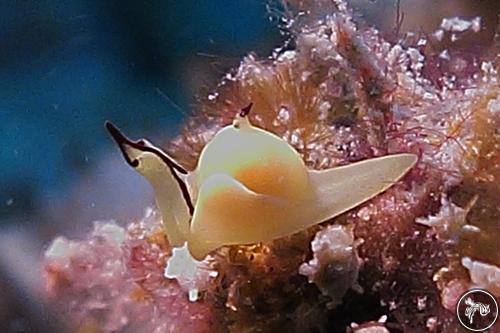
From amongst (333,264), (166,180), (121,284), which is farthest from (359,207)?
(121,284)

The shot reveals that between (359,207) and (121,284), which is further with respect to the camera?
(121,284)

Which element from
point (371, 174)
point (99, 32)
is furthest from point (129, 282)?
point (99, 32)

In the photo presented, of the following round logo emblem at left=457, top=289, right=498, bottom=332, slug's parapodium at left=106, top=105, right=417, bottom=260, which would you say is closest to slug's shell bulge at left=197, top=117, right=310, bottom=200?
slug's parapodium at left=106, top=105, right=417, bottom=260

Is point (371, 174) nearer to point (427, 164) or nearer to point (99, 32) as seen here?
point (427, 164)

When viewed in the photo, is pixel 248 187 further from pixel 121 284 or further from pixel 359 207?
pixel 121 284

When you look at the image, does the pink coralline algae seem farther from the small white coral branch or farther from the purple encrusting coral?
the small white coral branch

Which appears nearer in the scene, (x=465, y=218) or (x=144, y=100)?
(x=465, y=218)

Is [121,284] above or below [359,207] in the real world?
below
